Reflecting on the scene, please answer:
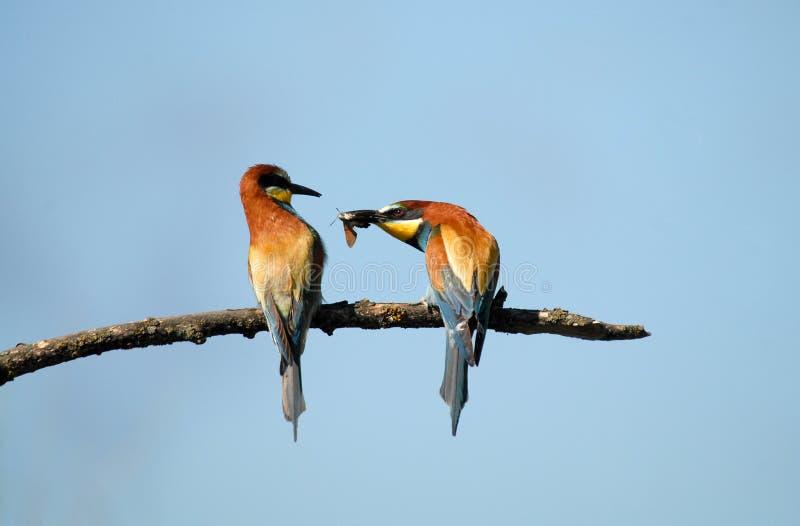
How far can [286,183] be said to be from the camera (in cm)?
480

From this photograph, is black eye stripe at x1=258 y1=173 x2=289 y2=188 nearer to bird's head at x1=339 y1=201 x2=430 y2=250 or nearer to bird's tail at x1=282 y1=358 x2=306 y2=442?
bird's head at x1=339 y1=201 x2=430 y2=250

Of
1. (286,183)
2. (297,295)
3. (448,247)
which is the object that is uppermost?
(286,183)

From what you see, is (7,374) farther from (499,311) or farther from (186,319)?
(499,311)

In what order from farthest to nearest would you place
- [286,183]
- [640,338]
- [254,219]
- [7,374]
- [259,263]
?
[286,183]
[254,219]
[259,263]
[640,338]
[7,374]

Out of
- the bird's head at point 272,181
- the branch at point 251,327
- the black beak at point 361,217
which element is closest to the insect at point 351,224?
the black beak at point 361,217

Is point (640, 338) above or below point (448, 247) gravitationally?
below

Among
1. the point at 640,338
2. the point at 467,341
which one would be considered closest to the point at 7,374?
the point at 467,341

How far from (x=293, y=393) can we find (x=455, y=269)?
0.95 m

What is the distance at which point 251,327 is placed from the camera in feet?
11.9

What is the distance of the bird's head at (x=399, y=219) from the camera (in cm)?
452

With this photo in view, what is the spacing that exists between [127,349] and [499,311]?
1612 mm

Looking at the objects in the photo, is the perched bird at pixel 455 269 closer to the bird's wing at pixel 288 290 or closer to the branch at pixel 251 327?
the branch at pixel 251 327

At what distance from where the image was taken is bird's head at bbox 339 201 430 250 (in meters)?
4.52

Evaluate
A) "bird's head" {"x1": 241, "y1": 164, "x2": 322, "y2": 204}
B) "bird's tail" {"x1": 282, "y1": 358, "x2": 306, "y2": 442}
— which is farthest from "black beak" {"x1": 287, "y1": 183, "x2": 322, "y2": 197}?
"bird's tail" {"x1": 282, "y1": 358, "x2": 306, "y2": 442}
